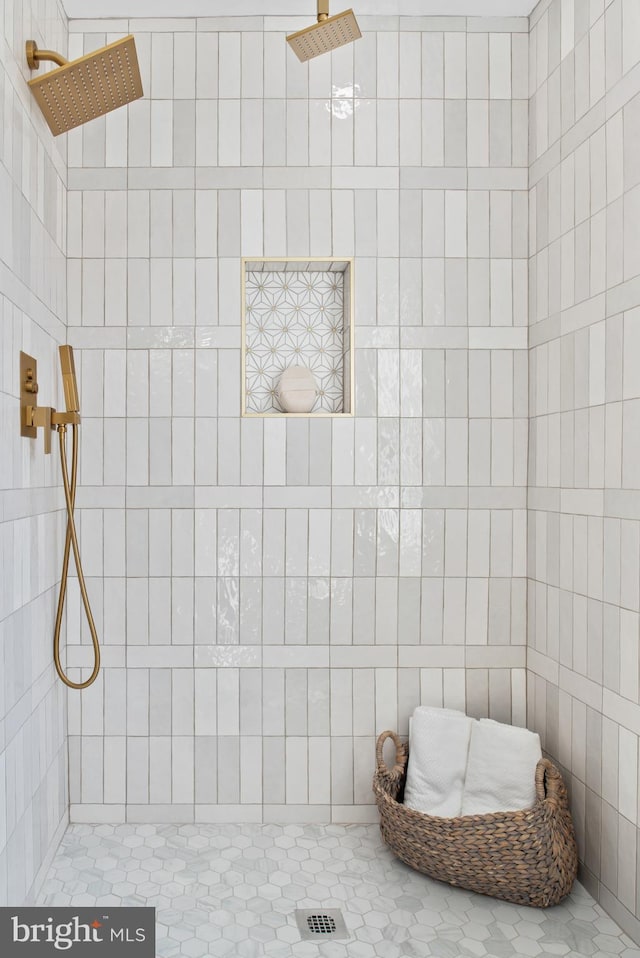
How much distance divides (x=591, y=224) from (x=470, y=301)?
526 millimetres

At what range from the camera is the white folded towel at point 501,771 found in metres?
2.18

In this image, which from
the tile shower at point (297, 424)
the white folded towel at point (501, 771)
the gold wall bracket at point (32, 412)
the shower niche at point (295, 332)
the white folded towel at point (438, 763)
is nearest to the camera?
the gold wall bracket at point (32, 412)

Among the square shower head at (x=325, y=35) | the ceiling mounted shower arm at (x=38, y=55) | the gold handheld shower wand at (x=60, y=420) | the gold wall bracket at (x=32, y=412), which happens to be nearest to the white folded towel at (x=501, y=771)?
the gold handheld shower wand at (x=60, y=420)

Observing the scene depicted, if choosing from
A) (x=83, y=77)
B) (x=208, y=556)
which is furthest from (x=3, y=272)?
(x=208, y=556)

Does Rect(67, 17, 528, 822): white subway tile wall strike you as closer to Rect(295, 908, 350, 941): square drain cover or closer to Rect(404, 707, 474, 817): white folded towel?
Rect(404, 707, 474, 817): white folded towel

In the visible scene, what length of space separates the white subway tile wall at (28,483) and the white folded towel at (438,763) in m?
1.12

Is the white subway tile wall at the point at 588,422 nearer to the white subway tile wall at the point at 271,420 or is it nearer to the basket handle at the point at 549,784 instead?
the basket handle at the point at 549,784

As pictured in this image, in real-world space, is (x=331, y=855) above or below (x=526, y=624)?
below

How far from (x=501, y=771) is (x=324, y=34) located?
2173 mm

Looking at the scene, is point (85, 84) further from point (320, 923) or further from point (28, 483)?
point (320, 923)

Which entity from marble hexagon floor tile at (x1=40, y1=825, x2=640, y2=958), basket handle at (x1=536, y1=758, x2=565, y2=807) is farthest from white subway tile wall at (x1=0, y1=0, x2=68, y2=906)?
basket handle at (x1=536, y1=758, x2=565, y2=807)

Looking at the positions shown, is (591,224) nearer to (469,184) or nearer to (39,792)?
(469,184)

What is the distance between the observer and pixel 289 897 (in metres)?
2.05

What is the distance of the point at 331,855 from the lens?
7.53ft
